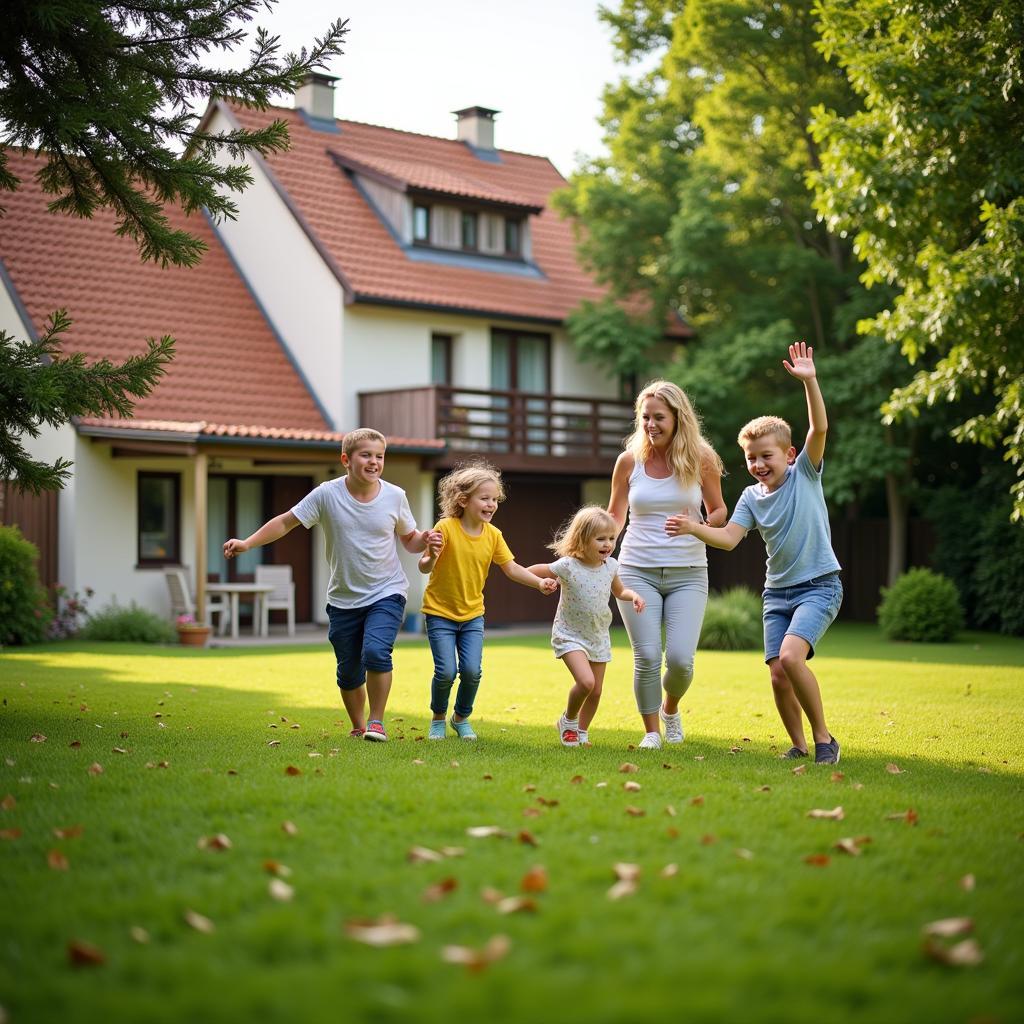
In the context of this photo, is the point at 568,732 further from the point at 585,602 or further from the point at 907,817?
the point at 907,817

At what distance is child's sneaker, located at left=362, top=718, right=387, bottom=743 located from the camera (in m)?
8.02

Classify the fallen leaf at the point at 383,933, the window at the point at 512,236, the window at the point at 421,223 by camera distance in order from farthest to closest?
the window at the point at 512,236, the window at the point at 421,223, the fallen leaf at the point at 383,933

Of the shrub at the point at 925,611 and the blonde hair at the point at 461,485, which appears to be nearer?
the blonde hair at the point at 461,485

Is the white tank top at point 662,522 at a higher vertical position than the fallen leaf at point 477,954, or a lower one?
higher

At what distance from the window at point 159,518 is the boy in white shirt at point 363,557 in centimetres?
1498

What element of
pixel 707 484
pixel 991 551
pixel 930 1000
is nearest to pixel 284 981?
pixel 930 1000

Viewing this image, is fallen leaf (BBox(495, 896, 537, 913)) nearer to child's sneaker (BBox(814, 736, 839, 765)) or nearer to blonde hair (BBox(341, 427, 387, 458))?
child's sneaker (BBox(814, 736, 839, 765))

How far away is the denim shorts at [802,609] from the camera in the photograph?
24.1ft

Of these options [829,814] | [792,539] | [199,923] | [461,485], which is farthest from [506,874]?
[461,485]

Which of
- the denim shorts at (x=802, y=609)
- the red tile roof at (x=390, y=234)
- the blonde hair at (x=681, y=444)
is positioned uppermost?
the red tile roof at (x=390, y=234)

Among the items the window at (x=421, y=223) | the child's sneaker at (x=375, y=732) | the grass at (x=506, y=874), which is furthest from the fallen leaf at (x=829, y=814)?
the window at (x=421, y=223)

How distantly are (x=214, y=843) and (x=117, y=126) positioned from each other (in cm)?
575

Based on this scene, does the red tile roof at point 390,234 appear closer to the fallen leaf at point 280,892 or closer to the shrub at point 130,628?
the shrub at point 130,628

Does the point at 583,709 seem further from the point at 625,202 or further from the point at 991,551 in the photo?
the point at 625,202
